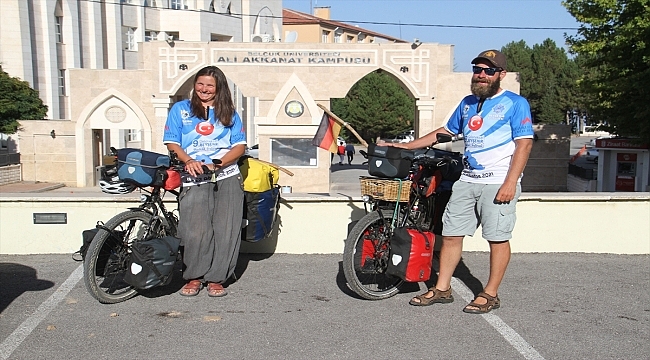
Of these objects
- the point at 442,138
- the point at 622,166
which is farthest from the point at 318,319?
the point at 622,166

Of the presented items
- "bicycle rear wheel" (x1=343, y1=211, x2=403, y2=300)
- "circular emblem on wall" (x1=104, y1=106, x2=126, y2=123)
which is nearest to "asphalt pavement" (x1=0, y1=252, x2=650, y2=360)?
"bicycle rear wheel" (x1=343, y1=211, x2=403, y2=300)

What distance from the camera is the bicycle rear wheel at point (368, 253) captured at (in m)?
5.18

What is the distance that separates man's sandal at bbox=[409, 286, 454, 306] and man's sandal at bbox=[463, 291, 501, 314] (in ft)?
0.68

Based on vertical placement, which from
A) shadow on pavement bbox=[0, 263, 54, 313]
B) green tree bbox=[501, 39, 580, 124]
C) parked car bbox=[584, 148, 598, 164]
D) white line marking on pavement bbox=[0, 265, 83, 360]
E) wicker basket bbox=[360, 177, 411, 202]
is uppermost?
green tree bbox=[501, 39, 580, 124]

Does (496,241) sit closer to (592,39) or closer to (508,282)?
(508,282)

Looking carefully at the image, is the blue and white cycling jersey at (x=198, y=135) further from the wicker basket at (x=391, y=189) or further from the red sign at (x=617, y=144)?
the red sign at (x=617, y=144)

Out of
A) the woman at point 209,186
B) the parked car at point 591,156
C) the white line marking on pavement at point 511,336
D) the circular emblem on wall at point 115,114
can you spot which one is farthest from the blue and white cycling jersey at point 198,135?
the parked car at point 591,156

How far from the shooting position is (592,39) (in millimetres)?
19719

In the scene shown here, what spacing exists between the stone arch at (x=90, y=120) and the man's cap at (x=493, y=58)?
25.5 m

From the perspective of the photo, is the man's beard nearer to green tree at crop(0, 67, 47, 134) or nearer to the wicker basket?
the wicker basket

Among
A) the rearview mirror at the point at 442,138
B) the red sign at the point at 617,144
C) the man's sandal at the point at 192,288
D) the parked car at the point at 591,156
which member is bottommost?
the parked car at the point at 591,156

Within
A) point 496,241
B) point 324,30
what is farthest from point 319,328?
point 324,30

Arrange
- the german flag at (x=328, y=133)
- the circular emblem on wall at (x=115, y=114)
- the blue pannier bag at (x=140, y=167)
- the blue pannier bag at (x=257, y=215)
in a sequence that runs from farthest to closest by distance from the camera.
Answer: the circular emblem on wall at (x=115, y=114), the german flag at (x=328, y=133), the blue pannier bag at (x=257, y=215), the blue pannier bag at (x=140, y=167)

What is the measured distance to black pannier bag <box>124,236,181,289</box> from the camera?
4953 millimetres
